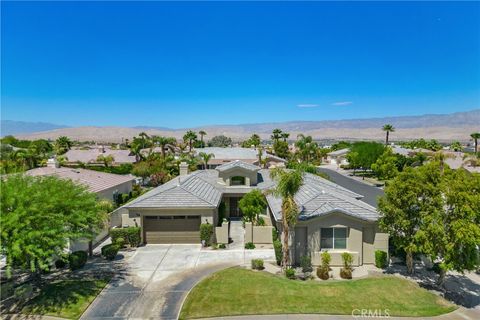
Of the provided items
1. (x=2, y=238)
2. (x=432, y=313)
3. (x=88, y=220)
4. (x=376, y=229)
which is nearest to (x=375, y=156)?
(x=376, y=229)

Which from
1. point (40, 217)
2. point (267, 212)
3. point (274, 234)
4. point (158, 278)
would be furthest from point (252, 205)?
point (40, 217)

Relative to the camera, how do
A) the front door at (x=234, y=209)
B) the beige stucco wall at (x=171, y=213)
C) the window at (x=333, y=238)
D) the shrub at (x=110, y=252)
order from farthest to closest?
1. the front door at (x=234, y=209)
2. the beige stucco wall at (x=171, y=213)
3. the shrub at (x=110, y=252)
4. the window at (x=333, y=238)

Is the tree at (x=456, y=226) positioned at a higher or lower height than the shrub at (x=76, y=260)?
higher

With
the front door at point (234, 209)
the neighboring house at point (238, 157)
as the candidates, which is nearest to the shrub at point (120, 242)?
the front door at point (234, 209)

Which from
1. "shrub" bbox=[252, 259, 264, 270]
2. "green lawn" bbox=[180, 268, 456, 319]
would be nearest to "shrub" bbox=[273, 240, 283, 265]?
"shrub" bbox=[252, 259, 264, 270]

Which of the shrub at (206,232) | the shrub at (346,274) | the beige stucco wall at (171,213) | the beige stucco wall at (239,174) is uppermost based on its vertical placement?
the beige stucco wall at (239,174)

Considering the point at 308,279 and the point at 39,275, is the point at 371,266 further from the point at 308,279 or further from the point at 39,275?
the point at 39,275

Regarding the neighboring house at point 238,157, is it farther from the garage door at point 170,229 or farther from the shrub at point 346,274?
the shrub at point 346,274

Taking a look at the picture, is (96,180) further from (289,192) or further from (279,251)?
(289,192)
